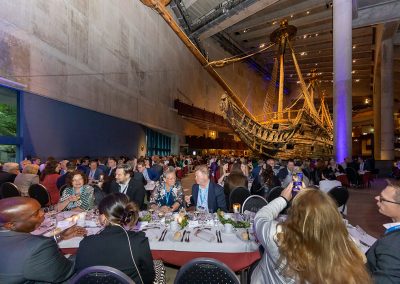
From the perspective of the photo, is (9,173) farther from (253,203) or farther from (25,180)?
(253,203)

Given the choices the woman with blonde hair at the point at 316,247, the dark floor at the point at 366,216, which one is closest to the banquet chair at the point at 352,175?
the dark floor at the point at 366,216

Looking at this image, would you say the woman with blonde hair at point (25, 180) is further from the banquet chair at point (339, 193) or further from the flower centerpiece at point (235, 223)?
the banquet chair at point (339, 193)

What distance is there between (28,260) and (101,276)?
0.41 metres

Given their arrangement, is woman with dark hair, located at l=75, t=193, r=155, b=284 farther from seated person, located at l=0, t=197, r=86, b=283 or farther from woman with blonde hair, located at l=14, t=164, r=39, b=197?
woman with blonde hair, located at l=14, t=164, r=39, b=197

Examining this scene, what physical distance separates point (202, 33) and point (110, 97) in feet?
36.5

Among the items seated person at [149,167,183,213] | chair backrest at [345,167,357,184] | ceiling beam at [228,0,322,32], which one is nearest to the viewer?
seated person at [149,167,183,213]

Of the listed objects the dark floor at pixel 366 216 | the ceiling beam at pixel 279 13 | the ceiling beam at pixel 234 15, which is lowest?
the dark floor at pixel 366 216

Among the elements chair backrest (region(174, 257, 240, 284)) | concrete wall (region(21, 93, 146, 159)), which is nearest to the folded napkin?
chair backrest (region(174, 257, 240, 284))

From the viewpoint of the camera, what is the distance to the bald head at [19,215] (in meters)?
1.71

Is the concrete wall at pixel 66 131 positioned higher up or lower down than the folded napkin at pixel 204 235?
higher up

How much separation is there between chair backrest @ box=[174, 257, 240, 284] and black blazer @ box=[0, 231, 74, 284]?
0.74 meters

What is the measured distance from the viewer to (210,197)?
13.4 ft

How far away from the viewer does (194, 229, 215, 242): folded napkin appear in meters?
2.68

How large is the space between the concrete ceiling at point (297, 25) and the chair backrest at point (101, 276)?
17.2m
